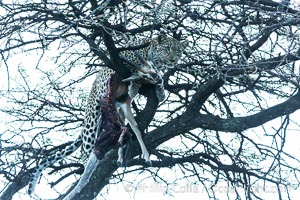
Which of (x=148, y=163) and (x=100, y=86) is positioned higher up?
(x=100, y=86)

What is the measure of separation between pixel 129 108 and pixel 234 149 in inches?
61.0

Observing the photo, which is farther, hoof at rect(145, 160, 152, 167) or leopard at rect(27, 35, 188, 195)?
leopard at rect(27, 35, 188, 195)

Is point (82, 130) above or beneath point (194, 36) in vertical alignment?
beneath

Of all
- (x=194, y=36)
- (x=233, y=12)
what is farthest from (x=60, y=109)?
(x=233, y=12)

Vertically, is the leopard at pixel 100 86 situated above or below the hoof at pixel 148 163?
above

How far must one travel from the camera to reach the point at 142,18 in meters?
6.17

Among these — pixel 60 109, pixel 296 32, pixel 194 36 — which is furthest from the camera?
pixel 60 109

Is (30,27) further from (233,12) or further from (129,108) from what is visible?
(233,12)

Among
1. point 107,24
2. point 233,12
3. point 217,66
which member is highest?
point 233,12

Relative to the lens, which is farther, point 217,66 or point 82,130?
point 82,130

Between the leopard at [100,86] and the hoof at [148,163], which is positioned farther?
the leopard at [100,86]

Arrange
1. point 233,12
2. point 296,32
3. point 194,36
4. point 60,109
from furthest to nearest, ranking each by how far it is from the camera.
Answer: point 60,109 < point 194,36 < point 233,12 < point 296,32

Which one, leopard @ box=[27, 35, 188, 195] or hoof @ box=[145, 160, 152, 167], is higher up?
leopard @ box=[27, 35, 188, 195]

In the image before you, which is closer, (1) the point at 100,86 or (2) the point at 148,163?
(2) the point at 148,163
